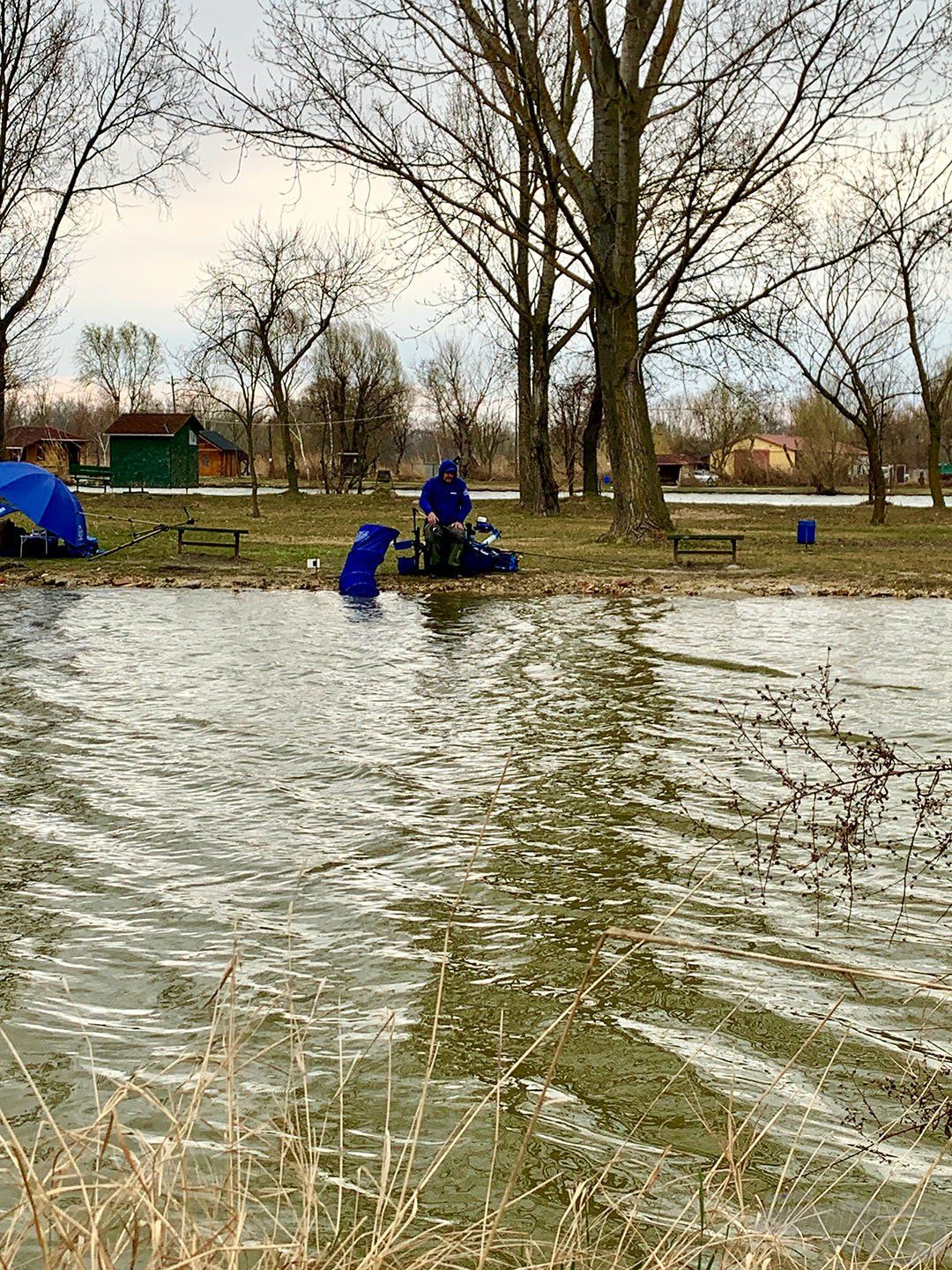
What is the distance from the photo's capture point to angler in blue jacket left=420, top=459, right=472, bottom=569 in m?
18.8

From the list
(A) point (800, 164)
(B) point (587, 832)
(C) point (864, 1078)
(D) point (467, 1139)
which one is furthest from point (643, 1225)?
(A) point (800, 164)

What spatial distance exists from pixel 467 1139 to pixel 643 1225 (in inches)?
26.0

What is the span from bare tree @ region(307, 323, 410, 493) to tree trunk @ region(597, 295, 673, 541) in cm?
3140

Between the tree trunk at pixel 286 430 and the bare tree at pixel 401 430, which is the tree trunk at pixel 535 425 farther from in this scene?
the bare tree at pixel 401 430

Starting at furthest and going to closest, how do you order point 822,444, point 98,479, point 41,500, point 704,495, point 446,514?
point 822,444 → point 704,495 → point 98,479 → point 41,500 → point 446,514

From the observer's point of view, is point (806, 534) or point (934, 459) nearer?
point (806, 534)

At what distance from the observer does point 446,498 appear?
19.2m

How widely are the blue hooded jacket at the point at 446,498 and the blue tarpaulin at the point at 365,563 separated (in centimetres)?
76

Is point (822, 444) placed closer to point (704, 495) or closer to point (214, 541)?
point (704, 495)

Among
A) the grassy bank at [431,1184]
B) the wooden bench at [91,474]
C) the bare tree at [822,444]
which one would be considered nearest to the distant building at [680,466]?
the bare tree at [822,444]

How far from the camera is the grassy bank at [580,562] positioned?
61.9 ft

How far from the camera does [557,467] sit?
69938mm

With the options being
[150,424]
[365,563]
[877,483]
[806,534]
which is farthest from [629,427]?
[150,424]

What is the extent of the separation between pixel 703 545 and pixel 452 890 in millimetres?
18767
